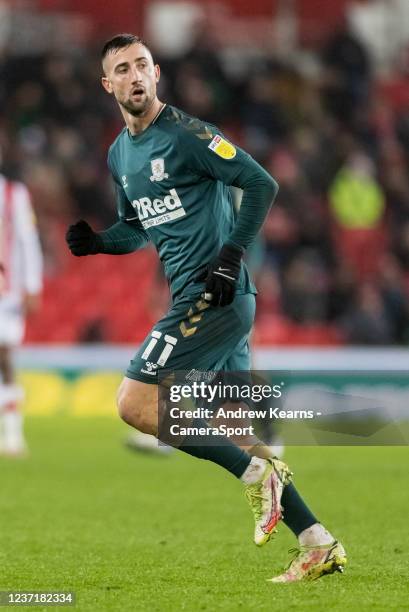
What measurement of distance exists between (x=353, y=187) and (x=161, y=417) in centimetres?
1195

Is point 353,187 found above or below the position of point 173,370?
above

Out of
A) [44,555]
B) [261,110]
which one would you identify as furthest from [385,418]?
[261,110]

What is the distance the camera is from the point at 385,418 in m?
8.30

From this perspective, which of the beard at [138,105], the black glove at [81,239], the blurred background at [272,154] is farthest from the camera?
the blurred background at [272,154]

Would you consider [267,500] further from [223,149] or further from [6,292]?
[6,292]

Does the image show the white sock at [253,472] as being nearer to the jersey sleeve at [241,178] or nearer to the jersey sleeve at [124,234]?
the jersey sleeve at [241,178]

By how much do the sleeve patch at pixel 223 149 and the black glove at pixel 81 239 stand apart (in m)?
0.78

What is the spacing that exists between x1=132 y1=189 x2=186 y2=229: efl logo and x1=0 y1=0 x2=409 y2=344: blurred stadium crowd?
397 inches

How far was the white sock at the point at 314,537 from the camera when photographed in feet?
18.0

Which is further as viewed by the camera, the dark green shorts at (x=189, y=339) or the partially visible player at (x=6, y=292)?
the partially visible player at (x=6, y=292)

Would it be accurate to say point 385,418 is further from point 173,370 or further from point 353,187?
point 353,187

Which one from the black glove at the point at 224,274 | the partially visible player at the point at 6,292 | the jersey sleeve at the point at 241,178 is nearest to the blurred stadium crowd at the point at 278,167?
the partially visible player at the point at 6,292

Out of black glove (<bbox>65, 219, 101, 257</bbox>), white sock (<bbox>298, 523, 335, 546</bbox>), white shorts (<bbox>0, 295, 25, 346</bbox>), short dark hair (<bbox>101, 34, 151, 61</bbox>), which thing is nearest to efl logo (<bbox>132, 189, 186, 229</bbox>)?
black glove (<bbox>65, 219, 101, 257</bbox>)

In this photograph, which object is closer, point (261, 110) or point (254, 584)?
point (254, 584)
